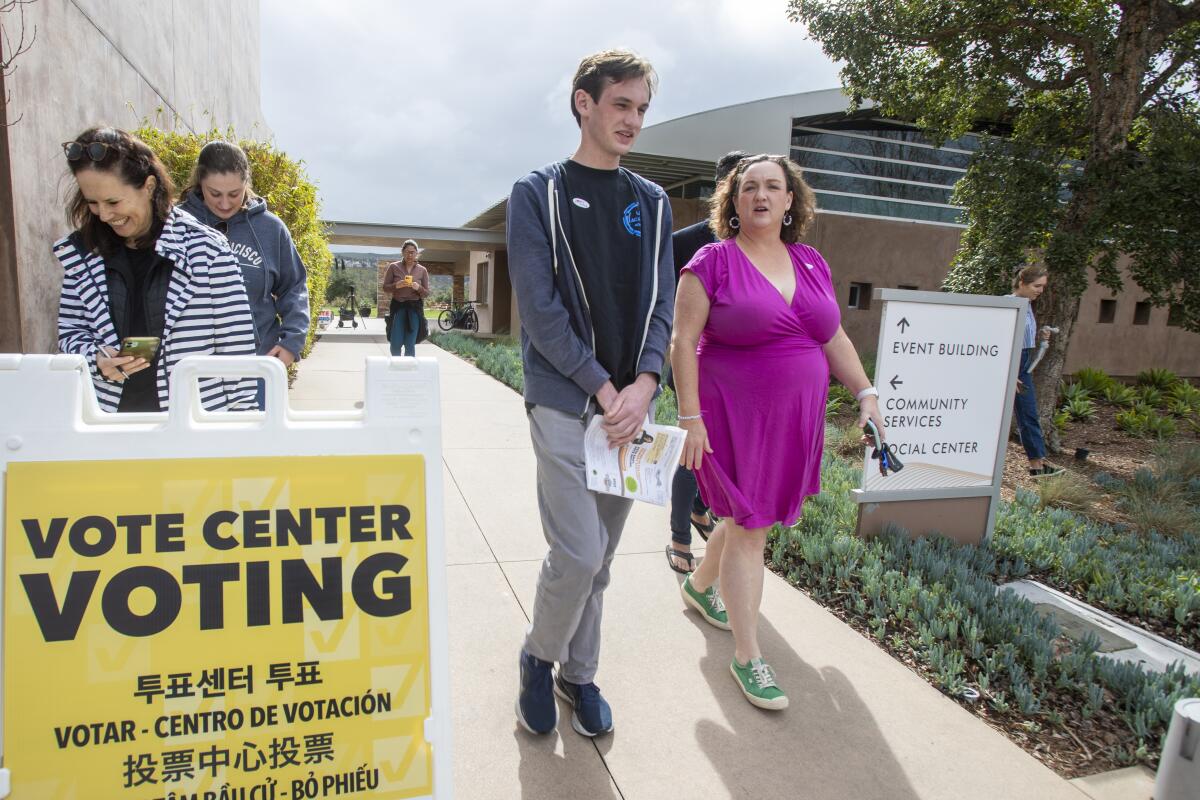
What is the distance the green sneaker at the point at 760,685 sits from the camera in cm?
263

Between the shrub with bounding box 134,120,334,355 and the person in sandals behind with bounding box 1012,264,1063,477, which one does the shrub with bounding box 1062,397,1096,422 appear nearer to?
the person in sandals behind with bounding box 1012,264,1063,477

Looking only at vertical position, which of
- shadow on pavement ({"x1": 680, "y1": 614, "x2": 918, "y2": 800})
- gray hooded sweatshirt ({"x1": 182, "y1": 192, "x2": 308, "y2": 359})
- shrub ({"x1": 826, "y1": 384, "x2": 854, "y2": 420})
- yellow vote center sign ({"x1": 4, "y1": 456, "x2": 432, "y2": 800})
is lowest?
shadow on pavement ({"x1": 680, "y1": 614, "x2": 918, "y2": 800})

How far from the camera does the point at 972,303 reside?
439 centimetres

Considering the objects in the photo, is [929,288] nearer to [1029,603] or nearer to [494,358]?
[494,358]

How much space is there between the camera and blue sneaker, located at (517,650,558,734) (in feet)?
7.84

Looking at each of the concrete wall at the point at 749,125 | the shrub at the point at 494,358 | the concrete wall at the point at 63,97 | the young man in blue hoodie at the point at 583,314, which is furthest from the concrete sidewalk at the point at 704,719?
the concrete wall at the point at 749,125

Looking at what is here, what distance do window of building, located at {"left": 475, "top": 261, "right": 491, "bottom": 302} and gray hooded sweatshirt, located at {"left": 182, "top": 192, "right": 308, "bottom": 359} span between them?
2334 cm

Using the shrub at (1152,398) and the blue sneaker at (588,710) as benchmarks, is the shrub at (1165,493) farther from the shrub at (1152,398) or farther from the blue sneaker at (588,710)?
the shrub at (1152,398)

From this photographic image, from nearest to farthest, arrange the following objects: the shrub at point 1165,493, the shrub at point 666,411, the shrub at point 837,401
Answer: the shrub at point 1165,493 → the shrub at point 666,411 → the shrub at point 837,401

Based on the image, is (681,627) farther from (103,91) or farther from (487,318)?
(487,318)

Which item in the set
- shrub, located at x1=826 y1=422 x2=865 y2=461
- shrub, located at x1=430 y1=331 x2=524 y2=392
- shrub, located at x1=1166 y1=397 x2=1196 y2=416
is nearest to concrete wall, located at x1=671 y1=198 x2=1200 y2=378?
shrub, located at x1=1166 y1=397 x2=1196 y2=416

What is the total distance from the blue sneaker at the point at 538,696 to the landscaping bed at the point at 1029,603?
1.60m

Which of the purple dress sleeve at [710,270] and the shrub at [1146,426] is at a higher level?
the purple dress sleeve at [710,270]

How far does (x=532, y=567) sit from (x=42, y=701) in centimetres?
260
